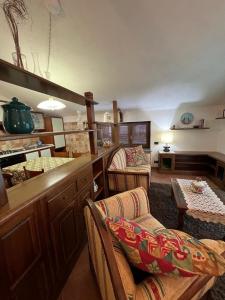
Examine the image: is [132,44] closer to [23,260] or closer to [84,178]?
[84,178]

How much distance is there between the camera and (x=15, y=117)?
3.12 feet

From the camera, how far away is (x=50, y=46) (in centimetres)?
208

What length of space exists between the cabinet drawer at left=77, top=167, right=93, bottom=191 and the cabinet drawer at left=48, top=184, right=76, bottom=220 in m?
0.12

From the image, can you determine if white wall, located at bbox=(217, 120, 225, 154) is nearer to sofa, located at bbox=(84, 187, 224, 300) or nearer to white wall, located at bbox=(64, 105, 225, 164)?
white wall, located at bbox=(64, 105, 225, 164)

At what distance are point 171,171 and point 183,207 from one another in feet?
8.56

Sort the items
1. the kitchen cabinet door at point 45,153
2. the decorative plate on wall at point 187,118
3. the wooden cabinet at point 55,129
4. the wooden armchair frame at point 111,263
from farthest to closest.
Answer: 1. the wooden cabinet at point 55,129
2. the kitchen cabinet door at point 45,153
3. the decorative plate on wall at point 187,118
4. the wooden armchair frame at point 111,263

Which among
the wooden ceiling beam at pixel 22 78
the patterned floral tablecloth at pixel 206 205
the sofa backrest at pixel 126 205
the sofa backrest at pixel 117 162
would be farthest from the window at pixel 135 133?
the wooden ceiling beam at pixel 22 78

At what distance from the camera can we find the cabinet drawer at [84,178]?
155 cm

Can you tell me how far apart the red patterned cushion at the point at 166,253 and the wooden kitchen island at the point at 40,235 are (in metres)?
0.53

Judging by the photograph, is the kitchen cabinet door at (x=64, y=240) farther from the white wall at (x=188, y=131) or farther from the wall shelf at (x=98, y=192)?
the white wall at (x=188, y=131)

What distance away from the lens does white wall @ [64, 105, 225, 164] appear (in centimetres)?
402

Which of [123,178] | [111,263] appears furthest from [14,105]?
[123,178]

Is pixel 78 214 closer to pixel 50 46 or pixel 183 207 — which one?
pixel 183 207

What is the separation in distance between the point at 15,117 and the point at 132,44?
1890 millimetres
